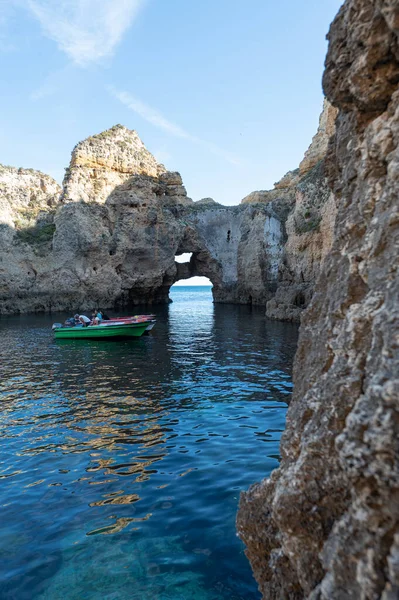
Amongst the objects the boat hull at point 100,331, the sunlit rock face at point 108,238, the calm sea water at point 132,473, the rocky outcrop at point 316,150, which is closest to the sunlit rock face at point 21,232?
the sunlit rock face at point 108,238

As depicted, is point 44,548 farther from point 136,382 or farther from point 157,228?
point 157,228

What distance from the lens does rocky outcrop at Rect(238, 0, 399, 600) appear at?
2.34 metres

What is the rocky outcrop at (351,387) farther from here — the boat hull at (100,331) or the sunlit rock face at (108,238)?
the sunlit rock face at (108,238)

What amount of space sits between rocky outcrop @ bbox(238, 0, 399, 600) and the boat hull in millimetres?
22984

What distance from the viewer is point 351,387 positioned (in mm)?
3084

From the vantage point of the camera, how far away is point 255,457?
9.09m

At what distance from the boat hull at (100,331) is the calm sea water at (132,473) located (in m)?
7.69

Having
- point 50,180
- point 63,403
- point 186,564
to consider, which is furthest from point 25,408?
point 50,180

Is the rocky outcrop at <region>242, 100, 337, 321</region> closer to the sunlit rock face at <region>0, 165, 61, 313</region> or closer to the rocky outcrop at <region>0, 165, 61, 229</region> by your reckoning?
the sunlit rock face at <region>0, 165, 61, 313</region>

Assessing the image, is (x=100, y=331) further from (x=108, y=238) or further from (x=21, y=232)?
(x=21, y=232)

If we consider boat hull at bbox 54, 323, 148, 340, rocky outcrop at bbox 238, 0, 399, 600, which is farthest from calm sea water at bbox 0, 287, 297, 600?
boat hull at bbox 54, 323, 148, 340

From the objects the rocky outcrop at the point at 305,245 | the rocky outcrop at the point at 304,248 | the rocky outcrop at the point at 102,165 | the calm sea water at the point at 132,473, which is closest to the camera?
the calm sea water at the point at 132,473

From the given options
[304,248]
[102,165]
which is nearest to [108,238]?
[102,165]

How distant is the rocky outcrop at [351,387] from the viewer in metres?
2.34
